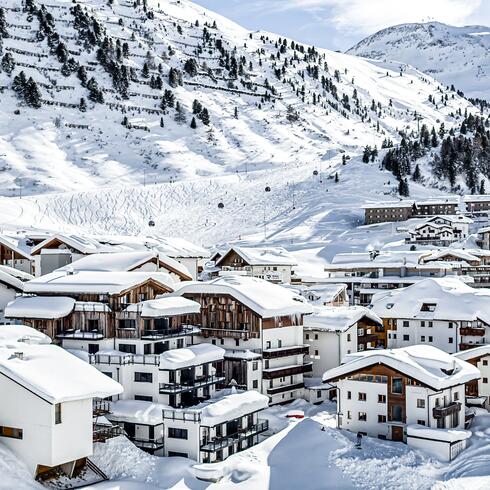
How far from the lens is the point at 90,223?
10219cm

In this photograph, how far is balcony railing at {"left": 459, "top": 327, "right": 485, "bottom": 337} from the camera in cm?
4138

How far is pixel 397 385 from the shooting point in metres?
32.9

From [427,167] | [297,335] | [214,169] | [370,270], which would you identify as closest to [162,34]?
[214,169]

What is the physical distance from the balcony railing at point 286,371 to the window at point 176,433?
7.96m

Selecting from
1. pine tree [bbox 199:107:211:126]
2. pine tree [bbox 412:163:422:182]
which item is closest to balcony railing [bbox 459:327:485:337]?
pine tree [bbox 412:163:422:182]

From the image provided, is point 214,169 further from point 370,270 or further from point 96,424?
point 96,424

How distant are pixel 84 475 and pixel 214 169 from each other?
10919cm

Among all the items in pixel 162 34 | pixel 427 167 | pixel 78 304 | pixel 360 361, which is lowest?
pixel 360 361

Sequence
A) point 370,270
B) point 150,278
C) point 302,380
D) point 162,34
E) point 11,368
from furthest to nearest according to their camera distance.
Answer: point 162,34
point 370,270
point 302,380
point 150,278
point 11,368

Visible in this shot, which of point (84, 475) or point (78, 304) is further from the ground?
point (78, 304)

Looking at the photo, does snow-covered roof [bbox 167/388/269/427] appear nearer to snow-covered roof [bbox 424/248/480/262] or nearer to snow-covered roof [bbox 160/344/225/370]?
snow-covered roof [bbox 160/344/225/370]

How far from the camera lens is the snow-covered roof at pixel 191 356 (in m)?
32.8

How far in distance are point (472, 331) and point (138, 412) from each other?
65.1ft

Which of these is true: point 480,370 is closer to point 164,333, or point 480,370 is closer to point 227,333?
point 227,333
